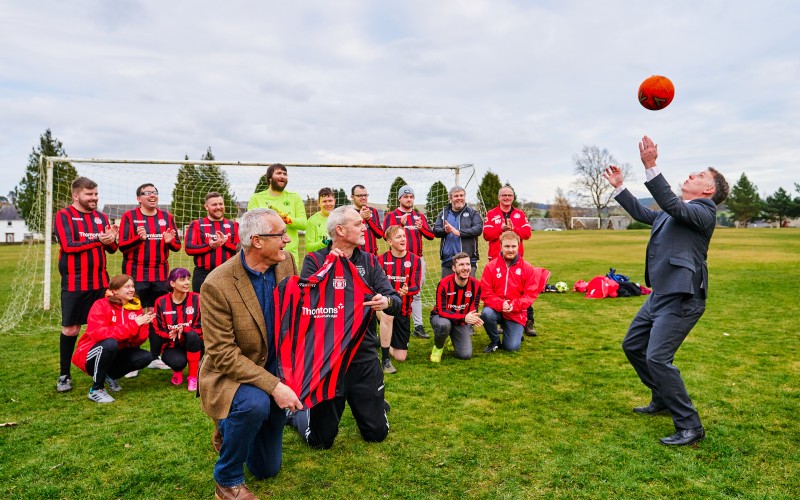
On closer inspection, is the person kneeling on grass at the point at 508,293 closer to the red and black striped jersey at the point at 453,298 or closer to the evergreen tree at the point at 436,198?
the red and black striped jersey at the point at 453,298

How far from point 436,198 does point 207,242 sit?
612 centimetres

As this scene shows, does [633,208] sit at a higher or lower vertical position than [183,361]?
higher

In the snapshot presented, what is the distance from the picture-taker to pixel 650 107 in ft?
15.2

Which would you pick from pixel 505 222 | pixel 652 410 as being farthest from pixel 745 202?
pixel 652 410

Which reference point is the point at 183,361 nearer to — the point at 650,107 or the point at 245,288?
the point at 245,288

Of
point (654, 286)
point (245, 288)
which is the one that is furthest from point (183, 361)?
point (654, 286)

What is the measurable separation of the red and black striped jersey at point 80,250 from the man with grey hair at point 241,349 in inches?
136

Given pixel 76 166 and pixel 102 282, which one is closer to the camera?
pixel 102 282

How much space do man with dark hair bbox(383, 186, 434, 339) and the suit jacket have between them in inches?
150

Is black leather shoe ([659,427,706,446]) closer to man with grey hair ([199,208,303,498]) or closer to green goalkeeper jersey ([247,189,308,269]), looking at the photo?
man with grey hair ([199,208,303,498])

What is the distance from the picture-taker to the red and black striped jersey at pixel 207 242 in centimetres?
648

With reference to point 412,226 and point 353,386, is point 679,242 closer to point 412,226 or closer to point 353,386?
point 353,386

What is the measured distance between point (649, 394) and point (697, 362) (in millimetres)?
1454

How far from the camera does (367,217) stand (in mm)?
7074
